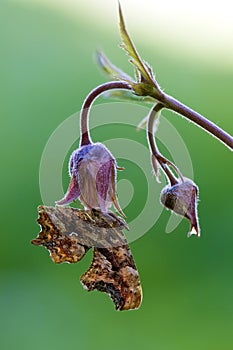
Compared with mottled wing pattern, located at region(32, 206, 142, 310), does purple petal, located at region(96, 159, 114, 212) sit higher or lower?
higher

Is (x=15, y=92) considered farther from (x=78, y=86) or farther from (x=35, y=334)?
(x=35, y=334)

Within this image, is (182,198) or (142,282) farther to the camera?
(142,282)

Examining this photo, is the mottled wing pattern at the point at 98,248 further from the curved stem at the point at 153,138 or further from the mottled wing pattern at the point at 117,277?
the curved stem at the point at 153,138

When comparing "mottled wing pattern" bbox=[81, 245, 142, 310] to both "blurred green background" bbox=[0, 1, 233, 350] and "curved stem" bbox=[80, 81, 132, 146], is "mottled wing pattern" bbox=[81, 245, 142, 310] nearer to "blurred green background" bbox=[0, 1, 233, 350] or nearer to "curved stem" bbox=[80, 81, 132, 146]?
"curved stem" bbox=[80, 81, 132, 146]

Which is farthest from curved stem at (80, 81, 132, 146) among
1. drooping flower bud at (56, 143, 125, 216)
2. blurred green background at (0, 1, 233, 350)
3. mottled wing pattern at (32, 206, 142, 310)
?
blurred green background at (0, 1, 233, 350)

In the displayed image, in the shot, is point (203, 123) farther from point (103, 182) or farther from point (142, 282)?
point (142, 282)

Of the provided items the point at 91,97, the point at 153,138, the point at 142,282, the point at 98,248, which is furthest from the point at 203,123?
the point at 142,282
